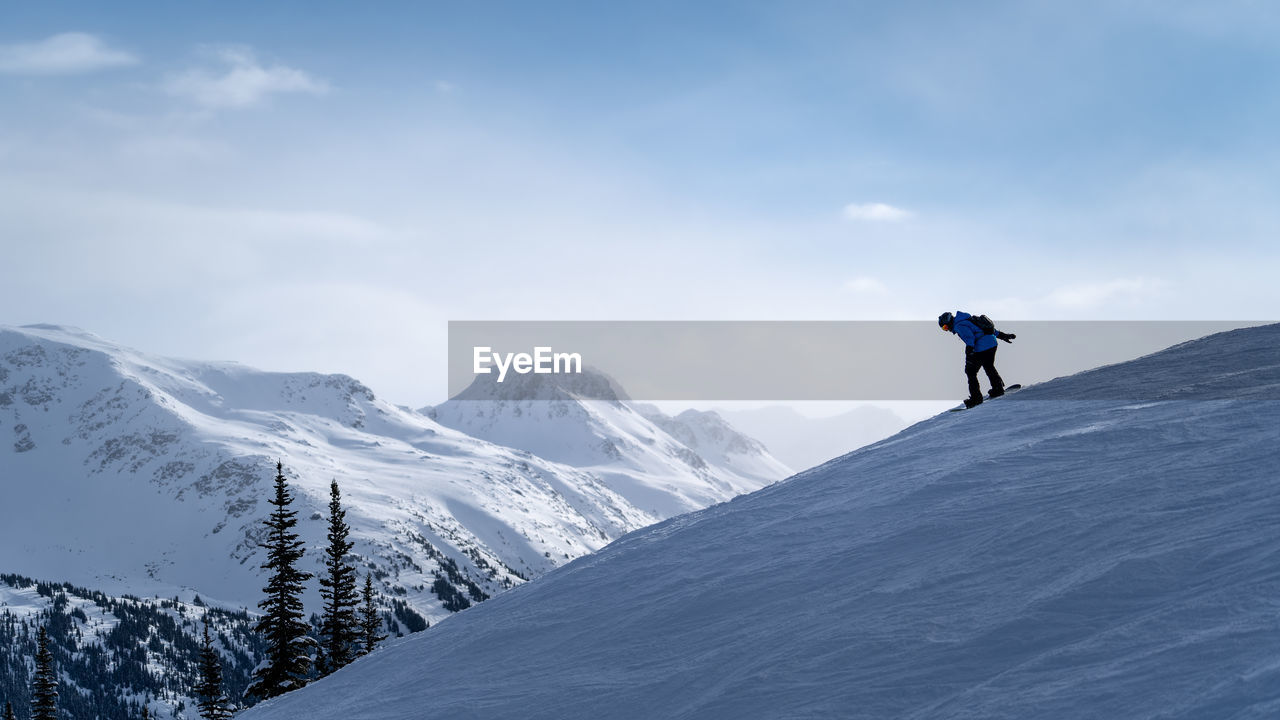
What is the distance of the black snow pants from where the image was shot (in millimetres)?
16219

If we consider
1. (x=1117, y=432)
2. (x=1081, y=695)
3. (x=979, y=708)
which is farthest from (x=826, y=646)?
(x=1117, y=432)

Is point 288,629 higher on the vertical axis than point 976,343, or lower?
lower

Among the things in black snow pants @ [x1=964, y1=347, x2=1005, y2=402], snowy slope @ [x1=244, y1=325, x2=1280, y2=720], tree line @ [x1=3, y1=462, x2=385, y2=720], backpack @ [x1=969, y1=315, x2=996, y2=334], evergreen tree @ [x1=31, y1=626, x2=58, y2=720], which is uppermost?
backpack @ [x1=969, y1=315, x2=996, y2=334]

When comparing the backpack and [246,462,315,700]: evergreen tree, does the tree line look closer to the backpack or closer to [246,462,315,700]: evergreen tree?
[246,462,315,700]: evergreen tree

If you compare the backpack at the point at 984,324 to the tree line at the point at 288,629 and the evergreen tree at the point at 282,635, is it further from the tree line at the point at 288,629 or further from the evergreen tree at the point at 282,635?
the evergreen tree at the point at 282,635

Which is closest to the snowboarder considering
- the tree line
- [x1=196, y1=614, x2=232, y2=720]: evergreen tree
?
the tree line

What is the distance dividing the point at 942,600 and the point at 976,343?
34.1 ft

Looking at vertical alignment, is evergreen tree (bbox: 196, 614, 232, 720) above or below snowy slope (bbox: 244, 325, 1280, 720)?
below

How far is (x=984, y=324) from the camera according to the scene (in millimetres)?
15820

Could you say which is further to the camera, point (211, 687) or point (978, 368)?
point (211, 687)

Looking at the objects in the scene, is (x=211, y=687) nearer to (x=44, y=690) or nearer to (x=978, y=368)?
(x=44, y=690)

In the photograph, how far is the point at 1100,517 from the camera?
752 cm

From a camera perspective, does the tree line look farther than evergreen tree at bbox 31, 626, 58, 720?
No

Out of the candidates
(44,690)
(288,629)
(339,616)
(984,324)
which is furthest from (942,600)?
(44,690)
